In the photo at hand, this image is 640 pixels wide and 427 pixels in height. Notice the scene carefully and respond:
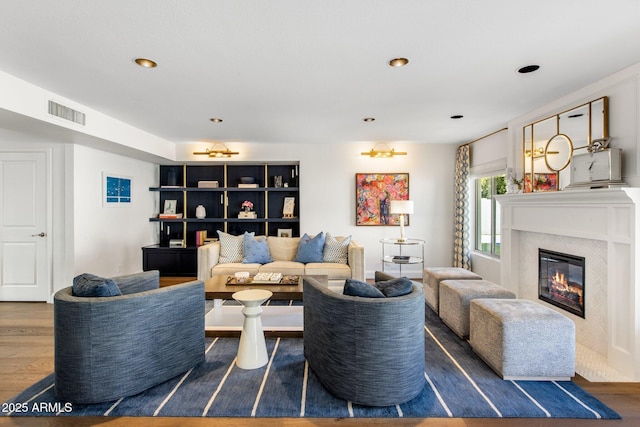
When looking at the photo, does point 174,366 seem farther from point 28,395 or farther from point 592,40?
point 592,40

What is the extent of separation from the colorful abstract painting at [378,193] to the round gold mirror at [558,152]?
2.45 meters

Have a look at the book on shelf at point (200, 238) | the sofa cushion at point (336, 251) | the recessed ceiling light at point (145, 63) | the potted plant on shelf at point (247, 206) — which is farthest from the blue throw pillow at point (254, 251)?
the recessed ceiling light at point (145, 63)

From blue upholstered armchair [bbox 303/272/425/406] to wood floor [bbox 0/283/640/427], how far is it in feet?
0.57

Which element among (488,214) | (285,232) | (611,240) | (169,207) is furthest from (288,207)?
(611,240)

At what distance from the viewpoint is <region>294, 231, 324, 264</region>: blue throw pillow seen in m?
4.83

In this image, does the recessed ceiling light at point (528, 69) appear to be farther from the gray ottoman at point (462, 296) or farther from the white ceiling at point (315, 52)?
the gray ottoman at point (462, 296)

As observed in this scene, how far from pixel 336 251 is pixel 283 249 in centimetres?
85

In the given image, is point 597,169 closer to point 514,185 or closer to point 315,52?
point 514,185

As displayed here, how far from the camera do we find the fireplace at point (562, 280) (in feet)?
10.2

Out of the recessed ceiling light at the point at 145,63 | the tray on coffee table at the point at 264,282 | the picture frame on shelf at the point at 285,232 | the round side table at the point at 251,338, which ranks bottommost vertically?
the round side table at the point at 251,338

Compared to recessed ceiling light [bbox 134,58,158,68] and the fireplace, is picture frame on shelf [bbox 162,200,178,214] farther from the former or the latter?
the fireplace

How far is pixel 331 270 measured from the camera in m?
4.51

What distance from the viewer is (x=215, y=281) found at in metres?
3.59

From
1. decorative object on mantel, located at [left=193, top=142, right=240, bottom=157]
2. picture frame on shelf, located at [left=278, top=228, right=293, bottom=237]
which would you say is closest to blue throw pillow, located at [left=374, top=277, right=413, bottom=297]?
picture frame on shelf, located at [left=278, top=228, right=293, bottom=237]
